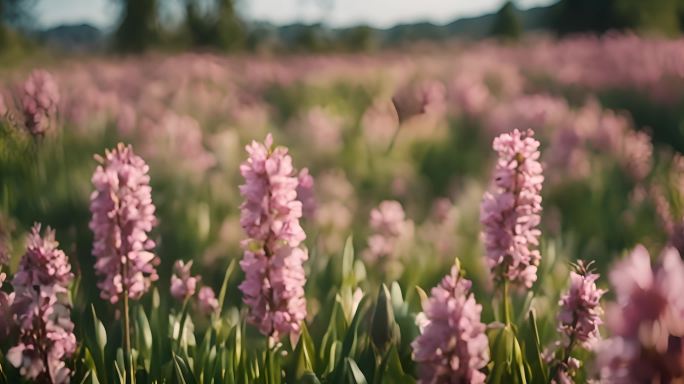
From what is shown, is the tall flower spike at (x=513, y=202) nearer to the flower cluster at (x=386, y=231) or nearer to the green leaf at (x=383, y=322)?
the green leaf at (x=383, y=322)

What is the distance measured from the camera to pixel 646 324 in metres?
0.96

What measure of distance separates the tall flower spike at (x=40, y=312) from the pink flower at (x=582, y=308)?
3.59 feet

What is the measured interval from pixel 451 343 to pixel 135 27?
73.1 ft

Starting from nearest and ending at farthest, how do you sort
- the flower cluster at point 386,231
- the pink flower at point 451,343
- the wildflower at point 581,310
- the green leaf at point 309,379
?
1. the pink flower at point 451,343
2. the wildflower at point 581,310
3. the green leaf at point 309,379
4. the flower cluster at point 386,231

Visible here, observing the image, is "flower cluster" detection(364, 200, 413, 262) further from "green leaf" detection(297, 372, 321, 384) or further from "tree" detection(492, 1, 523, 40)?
"tree" detection(492, 1, 523, 40)

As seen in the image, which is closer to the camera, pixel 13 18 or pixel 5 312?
pixel 5 312

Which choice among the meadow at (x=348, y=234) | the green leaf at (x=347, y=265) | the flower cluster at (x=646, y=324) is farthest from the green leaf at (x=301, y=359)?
the flower cluster at (x=646, y=324)

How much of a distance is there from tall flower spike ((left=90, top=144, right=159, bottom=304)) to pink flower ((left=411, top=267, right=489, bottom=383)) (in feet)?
2.38

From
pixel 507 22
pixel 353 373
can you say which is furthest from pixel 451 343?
pixel 507 22

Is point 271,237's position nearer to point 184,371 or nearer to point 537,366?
point 184,371

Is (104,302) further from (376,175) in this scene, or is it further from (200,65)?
(200,65)

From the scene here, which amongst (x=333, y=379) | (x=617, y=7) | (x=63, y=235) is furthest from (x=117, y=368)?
(x=617, y=7)

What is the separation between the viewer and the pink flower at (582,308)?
161 cm

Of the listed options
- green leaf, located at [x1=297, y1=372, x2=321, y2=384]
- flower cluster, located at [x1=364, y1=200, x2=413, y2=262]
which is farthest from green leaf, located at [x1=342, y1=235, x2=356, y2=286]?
green leaf, located at [x1=297, y1=372, x2=321, y2=384]
